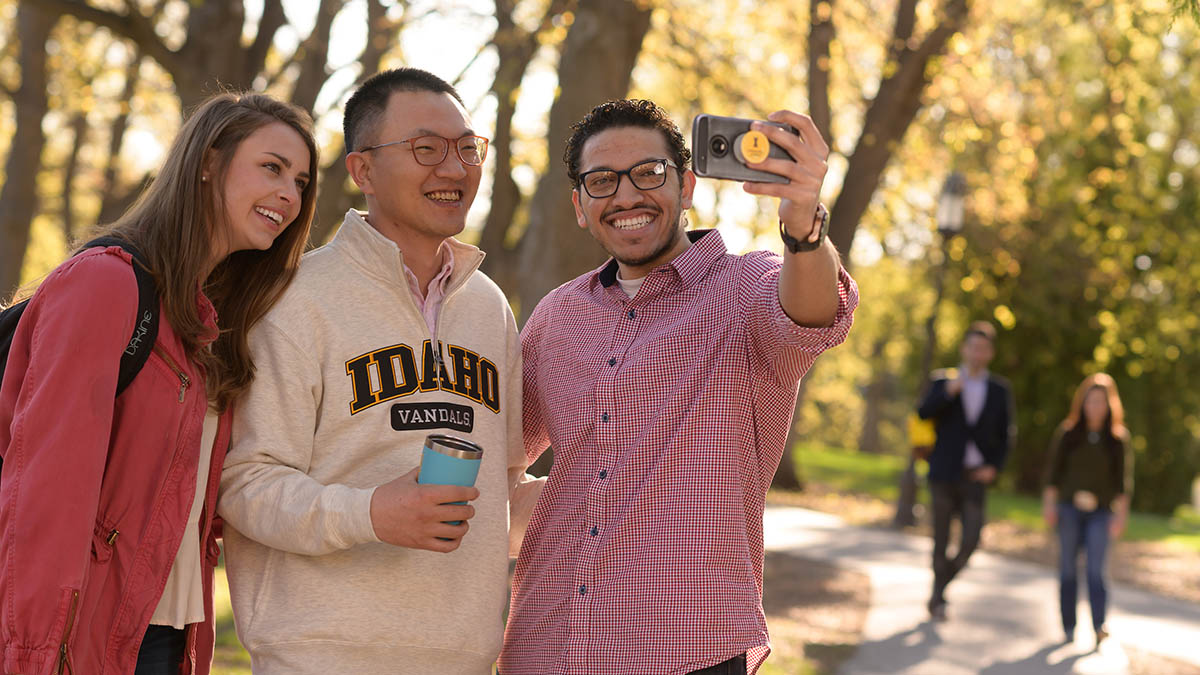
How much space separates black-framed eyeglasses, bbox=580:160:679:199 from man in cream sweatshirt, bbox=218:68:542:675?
1.15 feet

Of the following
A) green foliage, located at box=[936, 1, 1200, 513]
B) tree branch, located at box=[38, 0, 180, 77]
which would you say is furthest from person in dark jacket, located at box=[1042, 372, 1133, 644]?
tree branch, located at box=[38, 0, 180, 77]

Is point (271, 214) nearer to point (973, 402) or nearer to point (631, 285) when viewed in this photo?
point (631, 285)

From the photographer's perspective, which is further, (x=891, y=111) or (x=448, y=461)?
(x=891, y=111)

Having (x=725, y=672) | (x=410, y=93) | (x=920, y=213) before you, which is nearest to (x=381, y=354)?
(x=410, y=93)

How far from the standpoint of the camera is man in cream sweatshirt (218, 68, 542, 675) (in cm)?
294

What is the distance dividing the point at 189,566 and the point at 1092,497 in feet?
29.1

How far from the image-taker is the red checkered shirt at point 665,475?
10.3 feet

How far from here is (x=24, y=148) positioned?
1492cm

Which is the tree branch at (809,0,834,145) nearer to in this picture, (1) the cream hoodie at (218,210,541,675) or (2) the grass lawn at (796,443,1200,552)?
(1) the cream hoodie at (218,210,541,675)

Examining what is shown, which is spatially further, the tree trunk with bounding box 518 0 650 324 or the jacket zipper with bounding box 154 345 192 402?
the tree trunk with bounding box 518 0 650 324

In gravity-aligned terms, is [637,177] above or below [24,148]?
below

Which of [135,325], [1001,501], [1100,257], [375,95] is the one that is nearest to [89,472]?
A: [135,325]

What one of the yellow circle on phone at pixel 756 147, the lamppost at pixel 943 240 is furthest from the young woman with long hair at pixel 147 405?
the lamppost at pixel 943 240

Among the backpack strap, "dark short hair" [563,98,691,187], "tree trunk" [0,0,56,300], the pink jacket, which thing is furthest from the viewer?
"tree trunk" [0,0,56,300]
